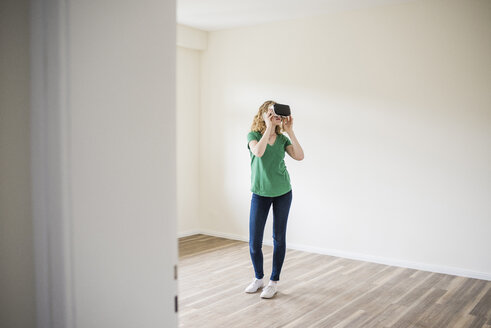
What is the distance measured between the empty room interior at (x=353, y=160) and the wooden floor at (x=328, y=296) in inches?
0.7

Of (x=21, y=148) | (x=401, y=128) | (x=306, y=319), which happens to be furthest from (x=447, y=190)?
(x=21, y=148)

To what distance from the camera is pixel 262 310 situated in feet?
10.3

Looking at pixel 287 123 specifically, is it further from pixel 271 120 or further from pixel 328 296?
pixel 328 296

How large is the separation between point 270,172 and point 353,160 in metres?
1.63

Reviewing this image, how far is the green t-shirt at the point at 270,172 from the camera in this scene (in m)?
3.24

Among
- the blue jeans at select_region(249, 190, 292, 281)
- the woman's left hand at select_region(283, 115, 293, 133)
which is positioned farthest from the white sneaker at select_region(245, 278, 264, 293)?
the woman's left hand at select_region(283, 115, 293, 133)

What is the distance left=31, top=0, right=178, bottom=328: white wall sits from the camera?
2.54ft

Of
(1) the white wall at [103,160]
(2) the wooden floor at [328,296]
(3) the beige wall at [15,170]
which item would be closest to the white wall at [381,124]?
(2) the wooden floor at [328,296]

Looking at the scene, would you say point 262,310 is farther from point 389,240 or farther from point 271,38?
point 271,38

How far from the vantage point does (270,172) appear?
10.7 ft

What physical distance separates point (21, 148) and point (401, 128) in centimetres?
401

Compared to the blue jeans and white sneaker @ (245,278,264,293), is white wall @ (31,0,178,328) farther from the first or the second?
white sneaker @ (245,278,264,293)

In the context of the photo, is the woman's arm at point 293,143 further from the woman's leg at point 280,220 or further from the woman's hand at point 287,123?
the woman's leg at point 280,220

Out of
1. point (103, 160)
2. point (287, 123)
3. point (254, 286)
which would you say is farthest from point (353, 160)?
point (103, 160)
